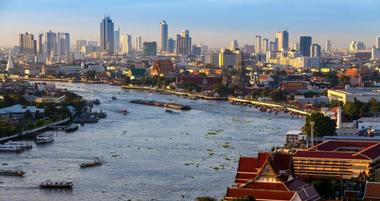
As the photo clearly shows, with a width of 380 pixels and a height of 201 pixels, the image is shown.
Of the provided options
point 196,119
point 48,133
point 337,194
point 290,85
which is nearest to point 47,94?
point 196,119

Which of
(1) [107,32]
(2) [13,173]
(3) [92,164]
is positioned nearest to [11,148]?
(3) [92,164]

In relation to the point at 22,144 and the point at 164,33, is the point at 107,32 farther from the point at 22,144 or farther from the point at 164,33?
the point at 22,144

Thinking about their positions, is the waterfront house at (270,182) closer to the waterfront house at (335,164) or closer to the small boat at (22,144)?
the waterfront house at (335,164)

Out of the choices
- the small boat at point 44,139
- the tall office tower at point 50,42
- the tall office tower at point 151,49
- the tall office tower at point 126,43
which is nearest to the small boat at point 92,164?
the small boat at point 44,139

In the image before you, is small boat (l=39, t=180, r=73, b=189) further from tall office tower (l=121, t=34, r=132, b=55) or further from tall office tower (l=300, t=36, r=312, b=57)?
tall office tower (l=121, t=34, r=132, b=55)

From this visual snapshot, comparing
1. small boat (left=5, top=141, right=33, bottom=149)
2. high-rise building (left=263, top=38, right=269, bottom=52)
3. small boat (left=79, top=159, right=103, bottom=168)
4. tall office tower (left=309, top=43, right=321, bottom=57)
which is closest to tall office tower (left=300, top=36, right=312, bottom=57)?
tall office tower (left=309, top=43, right=321, bottom=57)

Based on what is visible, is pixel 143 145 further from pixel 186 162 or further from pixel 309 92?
pixel 309 92
